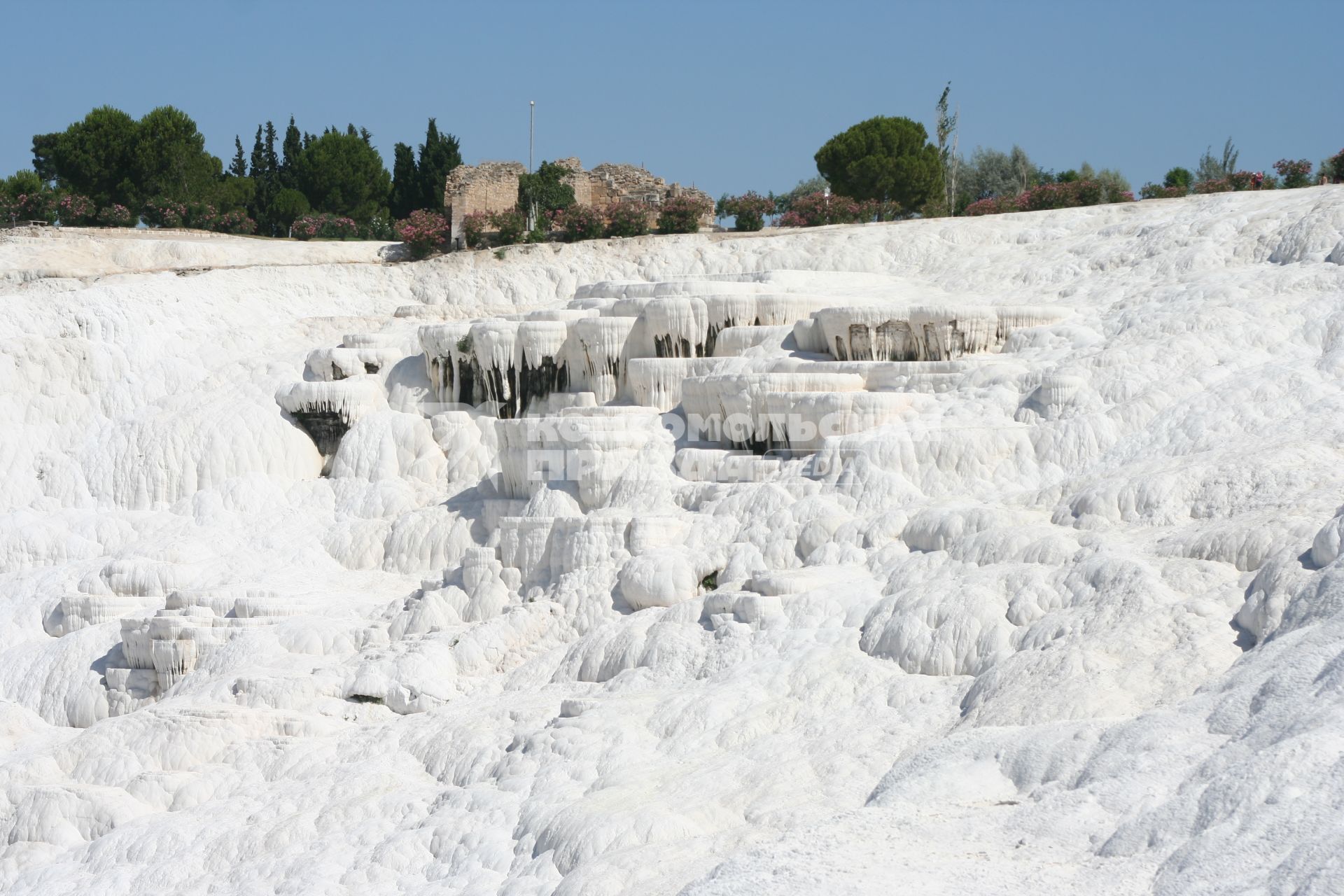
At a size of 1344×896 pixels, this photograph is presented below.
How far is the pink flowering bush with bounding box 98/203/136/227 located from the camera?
32.8 metres

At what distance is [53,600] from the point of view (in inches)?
723

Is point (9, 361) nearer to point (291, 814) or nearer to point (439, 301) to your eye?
point (439, 301)

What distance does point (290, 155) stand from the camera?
151ft

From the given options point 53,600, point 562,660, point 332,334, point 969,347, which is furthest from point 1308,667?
point 332,334

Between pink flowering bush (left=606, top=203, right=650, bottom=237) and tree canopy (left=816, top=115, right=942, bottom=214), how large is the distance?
782cm

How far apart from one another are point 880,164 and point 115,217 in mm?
15942

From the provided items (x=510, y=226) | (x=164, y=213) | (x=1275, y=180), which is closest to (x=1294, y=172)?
(x=1275, y=180)

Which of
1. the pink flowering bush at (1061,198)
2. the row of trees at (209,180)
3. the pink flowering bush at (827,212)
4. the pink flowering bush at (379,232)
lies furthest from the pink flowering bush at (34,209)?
the pink flowering bush at (1061,198)

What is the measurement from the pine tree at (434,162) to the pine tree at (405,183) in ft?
0.77

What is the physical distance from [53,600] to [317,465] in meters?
3.93

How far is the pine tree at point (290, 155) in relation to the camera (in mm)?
45562

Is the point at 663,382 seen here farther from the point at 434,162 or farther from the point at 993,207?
the point at 434,162

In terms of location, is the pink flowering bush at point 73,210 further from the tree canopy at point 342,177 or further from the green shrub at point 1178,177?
the green shrub at point 1178,177

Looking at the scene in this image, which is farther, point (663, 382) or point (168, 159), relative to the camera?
point (168, 159)
